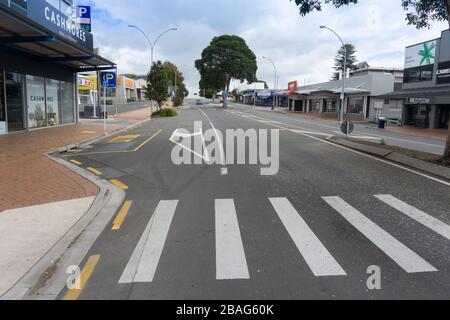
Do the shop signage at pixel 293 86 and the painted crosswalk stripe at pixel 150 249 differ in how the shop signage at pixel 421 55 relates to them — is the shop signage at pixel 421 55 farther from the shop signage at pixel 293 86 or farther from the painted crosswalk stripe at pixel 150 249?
the shop signage at pixel 293 86

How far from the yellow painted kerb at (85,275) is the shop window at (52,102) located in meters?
21.3

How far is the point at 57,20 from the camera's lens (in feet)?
63.6

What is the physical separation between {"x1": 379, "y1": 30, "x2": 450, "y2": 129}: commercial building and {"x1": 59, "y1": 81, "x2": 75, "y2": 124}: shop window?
29.1 metres

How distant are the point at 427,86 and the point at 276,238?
36407 mm

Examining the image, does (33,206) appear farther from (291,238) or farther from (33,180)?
(291,238)

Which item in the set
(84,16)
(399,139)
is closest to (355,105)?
(399,139)

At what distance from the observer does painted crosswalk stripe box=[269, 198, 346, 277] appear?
4.68 metres

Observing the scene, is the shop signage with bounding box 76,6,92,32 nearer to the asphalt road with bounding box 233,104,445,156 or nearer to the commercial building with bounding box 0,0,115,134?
the commercial building with bounding box 0,0,115,134

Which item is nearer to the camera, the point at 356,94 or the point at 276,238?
the point at 276,238

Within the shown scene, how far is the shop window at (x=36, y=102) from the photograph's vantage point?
2145 cm

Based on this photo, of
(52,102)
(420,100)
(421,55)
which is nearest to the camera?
(52,102)

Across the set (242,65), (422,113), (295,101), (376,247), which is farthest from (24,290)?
(242,65)

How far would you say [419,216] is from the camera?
269 inches

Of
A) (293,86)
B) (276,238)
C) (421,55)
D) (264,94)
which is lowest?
(276,238)
